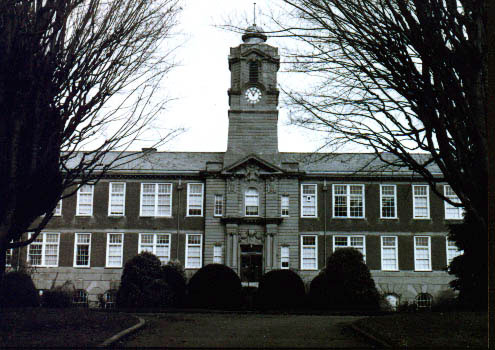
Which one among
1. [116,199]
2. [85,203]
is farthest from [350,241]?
[85,203]

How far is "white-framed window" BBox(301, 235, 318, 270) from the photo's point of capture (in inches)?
1407

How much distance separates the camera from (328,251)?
3578 centimetres

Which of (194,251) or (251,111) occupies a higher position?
(251,111)

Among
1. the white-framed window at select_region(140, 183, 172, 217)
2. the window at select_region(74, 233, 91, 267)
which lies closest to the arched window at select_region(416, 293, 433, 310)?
the white-framed window at select_region(140, 183, 172, 217)

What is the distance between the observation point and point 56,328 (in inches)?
494

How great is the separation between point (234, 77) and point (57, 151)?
2633 centimetres

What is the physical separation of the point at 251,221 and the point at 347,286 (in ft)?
36.7

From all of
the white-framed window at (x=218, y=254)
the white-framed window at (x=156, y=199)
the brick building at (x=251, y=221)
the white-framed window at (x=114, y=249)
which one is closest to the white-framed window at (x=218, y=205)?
the brick building at (x=251, y=221)

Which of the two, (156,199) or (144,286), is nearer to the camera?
(144,286)

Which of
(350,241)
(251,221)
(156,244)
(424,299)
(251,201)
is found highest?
(251,201)

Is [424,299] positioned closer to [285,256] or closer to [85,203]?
[285,256]

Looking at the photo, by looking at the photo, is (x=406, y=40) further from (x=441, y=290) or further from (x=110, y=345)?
(x=441, y=290)

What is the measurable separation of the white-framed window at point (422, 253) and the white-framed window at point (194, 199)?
41.3ft

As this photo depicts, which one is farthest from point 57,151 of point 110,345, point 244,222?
point 244,222
